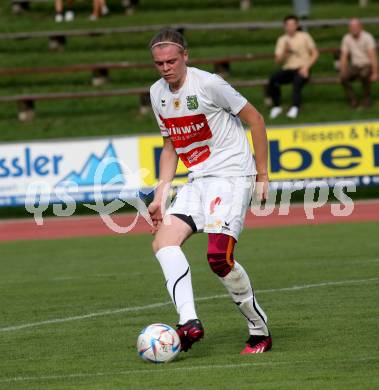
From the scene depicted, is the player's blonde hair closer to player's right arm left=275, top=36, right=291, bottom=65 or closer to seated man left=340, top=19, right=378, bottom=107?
player's right arm left=275, top=36, right=291, bottom=65

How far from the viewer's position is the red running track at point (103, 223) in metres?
18.4

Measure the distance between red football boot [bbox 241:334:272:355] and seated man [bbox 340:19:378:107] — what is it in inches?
628

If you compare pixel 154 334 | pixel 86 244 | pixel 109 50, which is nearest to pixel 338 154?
pixel 86 244

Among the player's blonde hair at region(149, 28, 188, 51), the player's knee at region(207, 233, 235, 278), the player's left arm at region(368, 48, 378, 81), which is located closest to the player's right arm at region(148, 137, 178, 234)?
the player's knee at region(207, 233, 235, 278)

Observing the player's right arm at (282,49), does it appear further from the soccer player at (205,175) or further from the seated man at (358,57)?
the soccer player at (205,175)

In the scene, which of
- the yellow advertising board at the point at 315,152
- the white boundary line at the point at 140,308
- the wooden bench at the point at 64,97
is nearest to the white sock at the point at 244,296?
the white boundary line at the point at 140,308

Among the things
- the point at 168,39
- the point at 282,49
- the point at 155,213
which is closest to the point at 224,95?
the point at 168,39

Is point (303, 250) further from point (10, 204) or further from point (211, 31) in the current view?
point (211, 31)

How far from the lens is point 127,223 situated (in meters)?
19.0

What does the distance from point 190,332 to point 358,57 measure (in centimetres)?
1713

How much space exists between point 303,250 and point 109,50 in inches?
655

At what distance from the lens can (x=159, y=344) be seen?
23.6ft

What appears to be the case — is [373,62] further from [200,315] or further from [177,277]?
[177,277]

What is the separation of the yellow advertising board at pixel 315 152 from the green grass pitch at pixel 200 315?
148 inches
